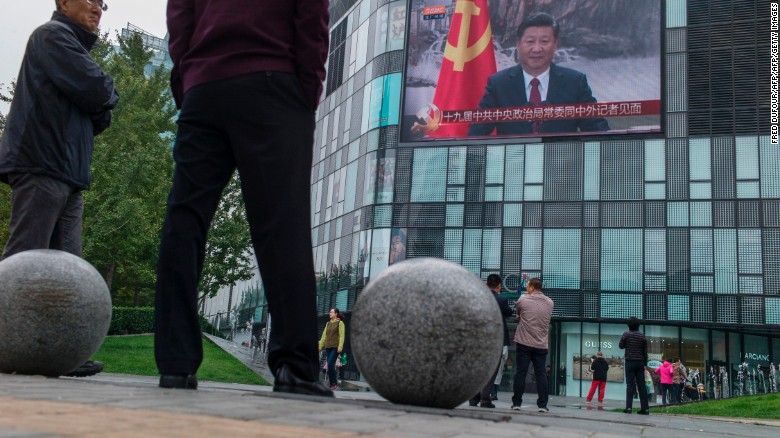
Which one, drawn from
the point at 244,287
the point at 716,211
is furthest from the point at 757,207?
the point at 244,287

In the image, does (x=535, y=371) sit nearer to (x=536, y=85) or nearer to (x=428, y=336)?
(x=428, y=336)

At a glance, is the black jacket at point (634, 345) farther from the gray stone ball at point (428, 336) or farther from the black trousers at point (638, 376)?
the gray stone ball at point (428, 336)

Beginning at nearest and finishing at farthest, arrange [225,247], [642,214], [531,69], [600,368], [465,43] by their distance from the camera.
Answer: [600,368], [225,247], [642,214], [531,69], [465,43]

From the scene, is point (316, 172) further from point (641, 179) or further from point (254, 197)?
point (254, 197)

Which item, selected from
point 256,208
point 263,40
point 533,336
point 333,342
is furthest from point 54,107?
point 333,342

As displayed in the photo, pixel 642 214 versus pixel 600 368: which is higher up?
pixel 642 214

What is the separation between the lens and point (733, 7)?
3728 centimetres

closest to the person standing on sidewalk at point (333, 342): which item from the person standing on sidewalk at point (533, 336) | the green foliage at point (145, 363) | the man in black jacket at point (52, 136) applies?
the green foliage at point (145, 363)

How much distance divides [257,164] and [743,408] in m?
14.3

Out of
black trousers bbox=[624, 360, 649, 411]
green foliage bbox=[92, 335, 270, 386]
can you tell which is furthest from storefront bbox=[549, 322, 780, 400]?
black trousers bbox=[624, 360, 649, 411]

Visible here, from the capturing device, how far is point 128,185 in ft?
89.8

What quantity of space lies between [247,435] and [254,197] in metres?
2.18

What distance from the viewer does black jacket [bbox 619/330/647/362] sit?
1421 cm

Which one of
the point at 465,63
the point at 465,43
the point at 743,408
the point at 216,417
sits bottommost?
the point at 743,408
